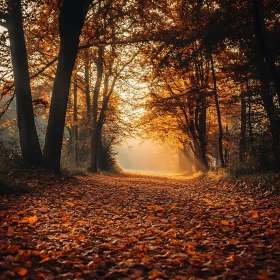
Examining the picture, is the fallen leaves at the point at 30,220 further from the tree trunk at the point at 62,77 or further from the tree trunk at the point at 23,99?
the tree trunk at the point at 62,77

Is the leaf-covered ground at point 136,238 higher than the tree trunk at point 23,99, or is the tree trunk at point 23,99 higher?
the tree trunk at point 23,99

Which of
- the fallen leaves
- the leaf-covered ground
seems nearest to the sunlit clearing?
the leaf-covered ground

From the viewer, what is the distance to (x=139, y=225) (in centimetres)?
558

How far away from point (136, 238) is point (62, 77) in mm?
8296

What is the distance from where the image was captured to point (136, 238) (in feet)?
15.3

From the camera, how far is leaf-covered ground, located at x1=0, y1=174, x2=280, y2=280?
11.1 feet

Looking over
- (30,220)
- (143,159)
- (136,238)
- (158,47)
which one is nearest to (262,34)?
(158,47)

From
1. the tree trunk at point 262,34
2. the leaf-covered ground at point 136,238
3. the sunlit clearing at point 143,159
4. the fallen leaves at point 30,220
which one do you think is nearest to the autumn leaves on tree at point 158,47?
the tree trunk at point 262,34

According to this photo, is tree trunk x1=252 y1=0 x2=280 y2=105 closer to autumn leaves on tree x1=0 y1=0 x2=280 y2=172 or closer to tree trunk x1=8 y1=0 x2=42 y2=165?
autumn leaves on tree x1=0 y1=0 x2=280 y2=172

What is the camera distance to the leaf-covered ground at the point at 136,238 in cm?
337

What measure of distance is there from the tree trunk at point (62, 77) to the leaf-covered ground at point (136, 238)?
3.58 metres

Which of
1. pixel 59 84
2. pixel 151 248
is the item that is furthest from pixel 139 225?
pixel 59 84

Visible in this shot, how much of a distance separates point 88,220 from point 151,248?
197cm

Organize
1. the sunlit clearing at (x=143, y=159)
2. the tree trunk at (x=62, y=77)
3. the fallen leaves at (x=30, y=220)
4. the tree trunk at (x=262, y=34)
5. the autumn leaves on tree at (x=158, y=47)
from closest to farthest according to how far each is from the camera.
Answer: the fallen leaves at (x=30, y=220)
the tree trunk at (x=262, y=34)
the autumn leaves on tree at (x=158, y=47)
the tree trunk at (x=62, y=77)
the sunlit clearing at (x=143, y=159)
